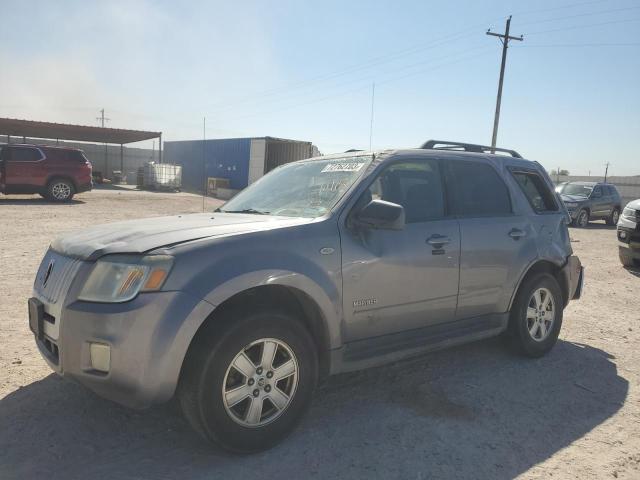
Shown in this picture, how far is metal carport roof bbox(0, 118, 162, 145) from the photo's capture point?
30119 mm

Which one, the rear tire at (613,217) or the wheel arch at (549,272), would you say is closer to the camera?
the wheel arch at (549,272)

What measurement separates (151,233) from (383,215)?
4.51ft

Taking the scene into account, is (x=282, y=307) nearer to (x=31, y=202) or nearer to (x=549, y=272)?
(x=549, y=272)

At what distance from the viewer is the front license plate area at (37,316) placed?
9.20ft

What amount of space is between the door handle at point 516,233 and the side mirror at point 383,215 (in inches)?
60.2

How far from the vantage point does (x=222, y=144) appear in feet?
103

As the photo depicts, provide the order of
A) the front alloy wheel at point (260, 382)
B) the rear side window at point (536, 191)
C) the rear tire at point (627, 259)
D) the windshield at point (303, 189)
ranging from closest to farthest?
the front alloy wheel at point (260, 382) < the windshield at point (303, 189) < the rear side window at point (536, 191) < the rear tire at point (627, 259)

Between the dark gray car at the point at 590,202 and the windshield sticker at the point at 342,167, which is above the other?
the windshield sticker at the point at 342,167

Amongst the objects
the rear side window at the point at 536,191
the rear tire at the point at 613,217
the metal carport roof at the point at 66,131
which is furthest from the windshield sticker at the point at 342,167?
the metal carport roof at the point at 66,131

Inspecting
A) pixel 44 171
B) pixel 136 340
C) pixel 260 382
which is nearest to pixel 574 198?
pixel 260 382

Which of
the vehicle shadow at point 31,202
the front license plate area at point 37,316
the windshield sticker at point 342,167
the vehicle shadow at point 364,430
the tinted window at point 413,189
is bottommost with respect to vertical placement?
the vehicle shadow at point 31,202

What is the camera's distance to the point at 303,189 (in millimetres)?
3660

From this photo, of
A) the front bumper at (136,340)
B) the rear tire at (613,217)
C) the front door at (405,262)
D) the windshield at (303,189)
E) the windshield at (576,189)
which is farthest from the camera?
the rear tire at (613,217)

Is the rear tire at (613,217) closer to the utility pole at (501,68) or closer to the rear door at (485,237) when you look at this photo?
the utility pole at (501,68)
